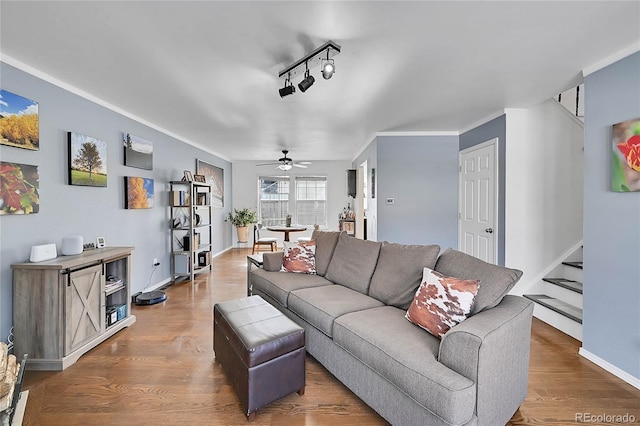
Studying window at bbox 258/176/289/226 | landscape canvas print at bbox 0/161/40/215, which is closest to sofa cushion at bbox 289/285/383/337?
landscape canvas print at bbox 0/161/40/215

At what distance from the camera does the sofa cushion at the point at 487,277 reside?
1.75 m

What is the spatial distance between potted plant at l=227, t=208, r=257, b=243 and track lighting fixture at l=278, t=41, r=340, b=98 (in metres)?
5.70

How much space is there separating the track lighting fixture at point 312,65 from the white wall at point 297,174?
18.5 ft

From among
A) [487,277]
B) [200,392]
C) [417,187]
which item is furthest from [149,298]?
[417,187]

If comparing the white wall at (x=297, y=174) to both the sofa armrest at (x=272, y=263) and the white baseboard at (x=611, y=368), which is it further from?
the white baseboard at (x=611, y=368)

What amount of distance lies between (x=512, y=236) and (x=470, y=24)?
8.95ft

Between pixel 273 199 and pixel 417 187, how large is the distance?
4.55m

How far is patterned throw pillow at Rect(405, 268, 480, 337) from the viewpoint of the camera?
67.7 inches

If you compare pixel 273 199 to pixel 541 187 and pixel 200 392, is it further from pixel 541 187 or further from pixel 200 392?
pixel 200 392

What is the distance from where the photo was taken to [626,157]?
2188mm

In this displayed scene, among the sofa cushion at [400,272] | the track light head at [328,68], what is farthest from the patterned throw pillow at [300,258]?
the track light head at [328,68]

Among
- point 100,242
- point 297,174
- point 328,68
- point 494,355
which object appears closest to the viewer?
point 494,355

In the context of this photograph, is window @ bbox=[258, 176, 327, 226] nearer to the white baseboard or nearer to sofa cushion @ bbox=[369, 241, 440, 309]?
sofa cushion @ bbox=[369, 241, 440, 309]

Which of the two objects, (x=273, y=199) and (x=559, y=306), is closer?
(x=559, y=306)
